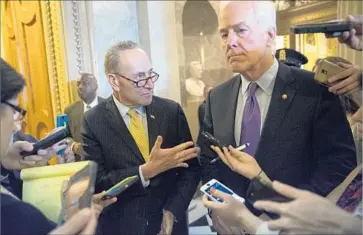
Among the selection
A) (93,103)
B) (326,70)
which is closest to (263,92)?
(326,70)

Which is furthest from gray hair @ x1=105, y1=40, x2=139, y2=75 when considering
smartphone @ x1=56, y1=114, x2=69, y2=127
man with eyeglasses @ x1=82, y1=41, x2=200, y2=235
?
smartphone @ x1=56, y1=114, x2=69, y2=127

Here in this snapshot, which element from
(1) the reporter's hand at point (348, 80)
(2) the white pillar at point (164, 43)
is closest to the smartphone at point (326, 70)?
(1) the reporter's hand at point (348, 80)

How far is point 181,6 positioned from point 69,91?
2.71ft

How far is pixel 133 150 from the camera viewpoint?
73 centimetres

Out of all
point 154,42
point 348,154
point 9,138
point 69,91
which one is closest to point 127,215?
point 9,138

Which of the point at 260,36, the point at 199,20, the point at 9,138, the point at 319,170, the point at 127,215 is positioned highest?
the point at 199,20

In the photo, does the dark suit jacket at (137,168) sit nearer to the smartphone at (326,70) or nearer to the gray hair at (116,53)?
the gray hair at (116,53)

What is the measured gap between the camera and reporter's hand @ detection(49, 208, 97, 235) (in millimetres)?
445

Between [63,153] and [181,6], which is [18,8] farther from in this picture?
[181,6]

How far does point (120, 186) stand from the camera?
63 centimetres

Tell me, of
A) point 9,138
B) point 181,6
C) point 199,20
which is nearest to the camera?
point 9,138

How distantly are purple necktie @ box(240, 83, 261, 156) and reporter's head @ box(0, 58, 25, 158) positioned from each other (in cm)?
37

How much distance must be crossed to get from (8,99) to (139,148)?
1.05ft

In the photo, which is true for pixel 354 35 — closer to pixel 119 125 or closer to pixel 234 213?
pixel 234 213
